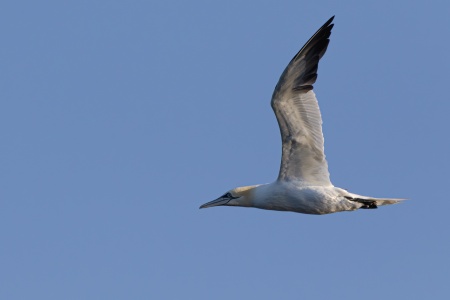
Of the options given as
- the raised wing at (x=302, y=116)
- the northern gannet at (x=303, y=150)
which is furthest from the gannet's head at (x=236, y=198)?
the raised wing at (x=302, y=116)

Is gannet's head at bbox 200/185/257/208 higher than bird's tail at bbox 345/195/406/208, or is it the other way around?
gannet's head at bbox 200/185/257/208

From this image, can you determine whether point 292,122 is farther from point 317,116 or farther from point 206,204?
point 206,204

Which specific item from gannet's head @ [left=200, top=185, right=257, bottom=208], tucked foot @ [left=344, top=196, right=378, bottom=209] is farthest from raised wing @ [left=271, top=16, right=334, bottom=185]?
gannet's head @ [left=200, top=185, right=257, bottom=208]

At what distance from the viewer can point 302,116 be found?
3005 cm

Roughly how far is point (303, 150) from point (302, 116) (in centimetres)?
64

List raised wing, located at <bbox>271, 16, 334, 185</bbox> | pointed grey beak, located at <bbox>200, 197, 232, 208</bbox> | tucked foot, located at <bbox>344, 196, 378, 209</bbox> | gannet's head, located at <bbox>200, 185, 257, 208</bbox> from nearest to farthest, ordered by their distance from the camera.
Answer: raised wing, located at <bbox>271, 16, 334, 185</bbox>
tucked foot, located at <bbox>344, 196, 378, 209</bbox>
gannet's head, located at <bbox>200, 185, 257, 208</bbox>
pointed grey beak, located at <bbox>200, 197, 232, 208</bbox>

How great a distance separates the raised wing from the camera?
1177 inches

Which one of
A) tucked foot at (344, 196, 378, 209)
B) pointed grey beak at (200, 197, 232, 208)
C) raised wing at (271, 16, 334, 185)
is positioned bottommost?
tucked foot at (344, 196, 378, 209)

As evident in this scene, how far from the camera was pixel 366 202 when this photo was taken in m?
30.3

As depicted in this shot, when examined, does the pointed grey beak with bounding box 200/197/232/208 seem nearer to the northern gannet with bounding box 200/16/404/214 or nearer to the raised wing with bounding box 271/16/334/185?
the northern gannet with bounding box 200/16/404/214

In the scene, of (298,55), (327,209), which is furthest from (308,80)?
(327,209)

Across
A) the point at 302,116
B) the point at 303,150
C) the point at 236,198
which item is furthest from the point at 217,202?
the point at 302,116

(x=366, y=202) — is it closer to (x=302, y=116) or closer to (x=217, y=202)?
(x=302, y=116)

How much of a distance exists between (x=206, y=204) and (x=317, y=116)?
294 cm
